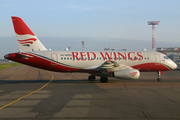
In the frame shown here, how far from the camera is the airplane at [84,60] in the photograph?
72.5 ft

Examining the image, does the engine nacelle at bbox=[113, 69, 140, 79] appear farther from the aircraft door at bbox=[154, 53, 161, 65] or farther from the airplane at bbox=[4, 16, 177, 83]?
the aircraft door at bbox=[154, 53, 161, 65]

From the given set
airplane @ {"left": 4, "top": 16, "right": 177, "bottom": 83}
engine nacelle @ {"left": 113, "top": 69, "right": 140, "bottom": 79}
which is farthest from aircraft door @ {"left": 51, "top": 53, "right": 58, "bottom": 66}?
engine nacelle @ {"left": 113, "top": 69, "right": 140, "bottom": 79}

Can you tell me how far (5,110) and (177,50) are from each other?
579 feet

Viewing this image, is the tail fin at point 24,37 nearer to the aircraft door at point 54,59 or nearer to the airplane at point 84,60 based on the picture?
the airplane at point 84,60

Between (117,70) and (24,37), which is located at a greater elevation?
(24,37)

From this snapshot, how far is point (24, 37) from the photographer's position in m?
23.1

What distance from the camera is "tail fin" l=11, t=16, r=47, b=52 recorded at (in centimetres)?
2261

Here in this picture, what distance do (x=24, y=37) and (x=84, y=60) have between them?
773 centimetres

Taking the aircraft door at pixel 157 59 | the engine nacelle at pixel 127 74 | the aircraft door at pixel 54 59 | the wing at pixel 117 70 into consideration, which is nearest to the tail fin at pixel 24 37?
the aircraft door at pixel 54 59

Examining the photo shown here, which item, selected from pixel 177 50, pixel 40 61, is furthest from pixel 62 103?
pixel 177 50

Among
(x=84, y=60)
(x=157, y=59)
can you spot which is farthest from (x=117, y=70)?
(x=157, y=59)

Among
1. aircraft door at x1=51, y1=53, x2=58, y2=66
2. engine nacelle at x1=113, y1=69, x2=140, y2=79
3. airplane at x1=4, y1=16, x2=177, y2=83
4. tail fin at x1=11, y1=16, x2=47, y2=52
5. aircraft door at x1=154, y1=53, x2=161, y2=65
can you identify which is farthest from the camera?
aircraft door at x1=154, y1=53, x2=161, y2=65

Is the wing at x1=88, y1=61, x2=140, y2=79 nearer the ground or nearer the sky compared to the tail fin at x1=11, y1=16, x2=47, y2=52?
nearer the ground

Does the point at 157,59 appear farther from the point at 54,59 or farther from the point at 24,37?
the point at 24,37
